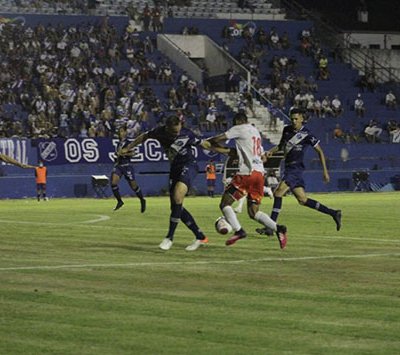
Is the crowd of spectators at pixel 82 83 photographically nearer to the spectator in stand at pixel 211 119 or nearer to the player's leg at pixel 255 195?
the spectator in stand at pixel 211 119

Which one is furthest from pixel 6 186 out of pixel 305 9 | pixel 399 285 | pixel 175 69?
pixel 399 285

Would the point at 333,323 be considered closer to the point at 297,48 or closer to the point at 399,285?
the point at 399,285

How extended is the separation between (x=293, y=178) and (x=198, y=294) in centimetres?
1012

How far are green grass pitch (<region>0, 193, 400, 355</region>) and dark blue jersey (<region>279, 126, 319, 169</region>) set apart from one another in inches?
58.5

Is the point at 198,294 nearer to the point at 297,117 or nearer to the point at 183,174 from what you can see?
the point at 183,174

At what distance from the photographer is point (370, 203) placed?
41.2 meters

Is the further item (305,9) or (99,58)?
(305,9)

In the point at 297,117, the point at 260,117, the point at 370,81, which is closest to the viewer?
the point at 297,117

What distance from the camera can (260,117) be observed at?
63.0 m

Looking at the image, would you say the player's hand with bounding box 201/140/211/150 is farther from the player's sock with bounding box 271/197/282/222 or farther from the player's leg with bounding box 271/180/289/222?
the player's sock with bounding box 271/197/282/222

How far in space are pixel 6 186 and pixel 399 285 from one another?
124 ft

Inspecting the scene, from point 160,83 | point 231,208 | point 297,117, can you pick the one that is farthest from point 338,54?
point 231,208

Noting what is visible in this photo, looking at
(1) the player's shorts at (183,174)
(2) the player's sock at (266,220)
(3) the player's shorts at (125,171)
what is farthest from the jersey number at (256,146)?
(3) the player's shorts at (125,171)

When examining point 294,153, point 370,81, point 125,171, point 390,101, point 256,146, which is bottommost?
point 390,101
